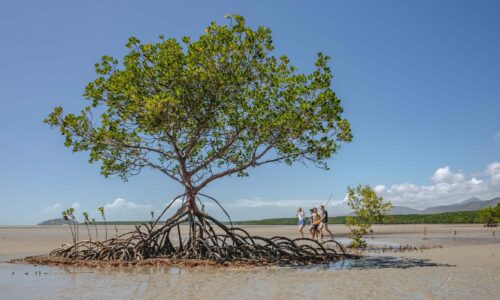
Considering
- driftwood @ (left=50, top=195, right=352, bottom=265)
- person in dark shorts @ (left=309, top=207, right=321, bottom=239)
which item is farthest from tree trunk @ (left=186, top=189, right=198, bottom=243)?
person in dark shorts @ (left=309, top=207, right=321, bottom=239)

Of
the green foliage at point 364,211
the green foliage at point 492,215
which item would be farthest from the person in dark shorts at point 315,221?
the green foliage at point 492,215

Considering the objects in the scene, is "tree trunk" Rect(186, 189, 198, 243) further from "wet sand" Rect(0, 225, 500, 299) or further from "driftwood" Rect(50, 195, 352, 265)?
"wet sand" Rect(0, 225, 500, 299)

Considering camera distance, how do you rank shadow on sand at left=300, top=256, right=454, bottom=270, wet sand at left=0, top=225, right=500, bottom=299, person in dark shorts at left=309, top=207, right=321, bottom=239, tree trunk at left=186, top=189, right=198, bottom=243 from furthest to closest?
person in dark shorts at left=309, top=207, right=321, bottom=239
tree trunk at left=186, top=189, right=198, bottom=243
shadow on sand at left=300, top=256, right=454, bottom=270
wet sand at left=0, top=225, right=500, bottom=299

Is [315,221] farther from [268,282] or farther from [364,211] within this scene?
[268,282]

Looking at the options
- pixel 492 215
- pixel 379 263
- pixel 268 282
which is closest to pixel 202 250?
pixel 268 282

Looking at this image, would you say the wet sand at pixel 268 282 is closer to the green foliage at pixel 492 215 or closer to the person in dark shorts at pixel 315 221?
the person in dark shorts at pixel 315 221

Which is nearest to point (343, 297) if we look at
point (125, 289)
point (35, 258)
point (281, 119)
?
point (125, 289)

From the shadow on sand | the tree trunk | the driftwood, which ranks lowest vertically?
the shadow on sand

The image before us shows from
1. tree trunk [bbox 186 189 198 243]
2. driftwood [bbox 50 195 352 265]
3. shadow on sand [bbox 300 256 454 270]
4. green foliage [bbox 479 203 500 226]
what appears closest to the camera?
shadow on sand [bbox 300 256 454 270]

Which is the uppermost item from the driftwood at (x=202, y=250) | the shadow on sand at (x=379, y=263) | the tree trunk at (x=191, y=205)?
the tree trunk at (x=191, y=205)

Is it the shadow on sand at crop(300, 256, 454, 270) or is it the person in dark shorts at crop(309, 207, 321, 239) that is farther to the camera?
the person in dark shorts at crop(309, 207, 321, 239)

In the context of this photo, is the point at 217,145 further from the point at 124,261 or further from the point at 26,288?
the point at 26,288

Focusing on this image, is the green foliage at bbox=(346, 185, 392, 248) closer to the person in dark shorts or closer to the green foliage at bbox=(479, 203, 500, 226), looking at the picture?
the person in dark shorts

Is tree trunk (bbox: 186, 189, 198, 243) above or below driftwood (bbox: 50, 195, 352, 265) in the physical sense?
above
